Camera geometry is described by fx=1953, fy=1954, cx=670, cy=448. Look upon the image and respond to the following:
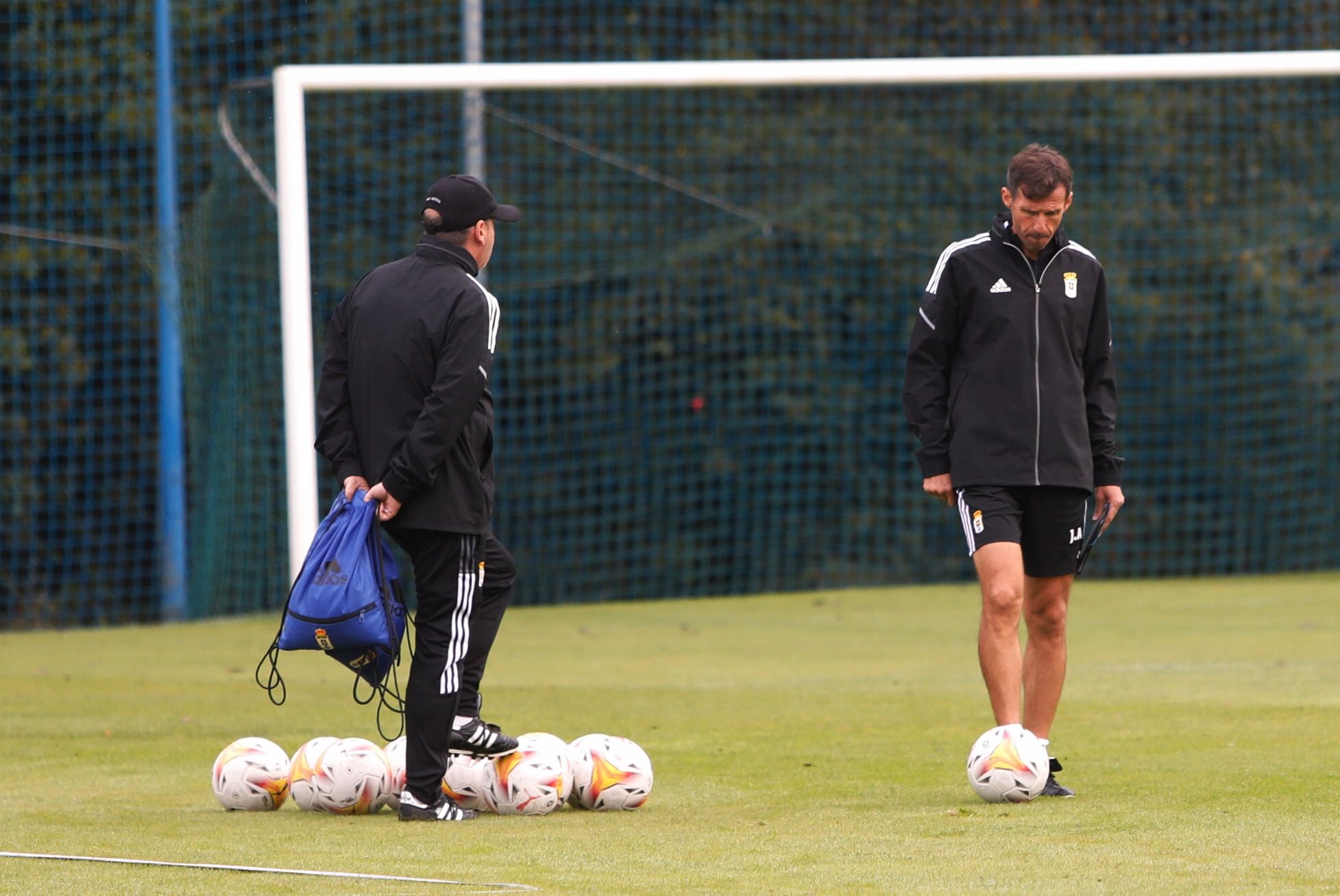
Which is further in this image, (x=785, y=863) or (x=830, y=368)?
(x=830, y=368)

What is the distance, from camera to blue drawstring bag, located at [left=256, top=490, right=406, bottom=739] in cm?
540

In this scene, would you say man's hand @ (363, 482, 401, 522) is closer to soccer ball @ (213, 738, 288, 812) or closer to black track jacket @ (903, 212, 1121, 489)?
soccer ball @ (213, 738, 288, 812)

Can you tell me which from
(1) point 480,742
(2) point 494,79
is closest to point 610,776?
(1) point 480,742

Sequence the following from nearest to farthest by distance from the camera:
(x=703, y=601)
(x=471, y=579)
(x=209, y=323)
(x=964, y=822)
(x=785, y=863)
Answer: (x=785, y=863)
(x=964, y=822)
(x=471, y=579)
(x=209, y=323)
(x=703, y=601)

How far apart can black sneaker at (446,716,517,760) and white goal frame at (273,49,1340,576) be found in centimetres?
483

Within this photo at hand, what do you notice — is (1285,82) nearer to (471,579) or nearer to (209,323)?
(209,323)

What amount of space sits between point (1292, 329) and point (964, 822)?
13452 millimetres

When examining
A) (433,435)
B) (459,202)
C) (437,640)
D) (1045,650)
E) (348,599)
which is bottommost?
(1045,650)

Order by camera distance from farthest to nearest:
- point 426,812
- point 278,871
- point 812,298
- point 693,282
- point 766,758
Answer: point 812,298 < point 693,282 < point 766,758 < point 426,812 < point 278,871

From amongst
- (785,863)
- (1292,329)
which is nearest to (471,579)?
(785,863)

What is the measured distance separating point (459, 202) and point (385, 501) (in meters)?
0.90

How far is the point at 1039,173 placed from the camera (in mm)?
5664

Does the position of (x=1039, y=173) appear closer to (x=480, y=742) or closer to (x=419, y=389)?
(x=419, y=389)

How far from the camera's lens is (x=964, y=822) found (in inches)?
202
